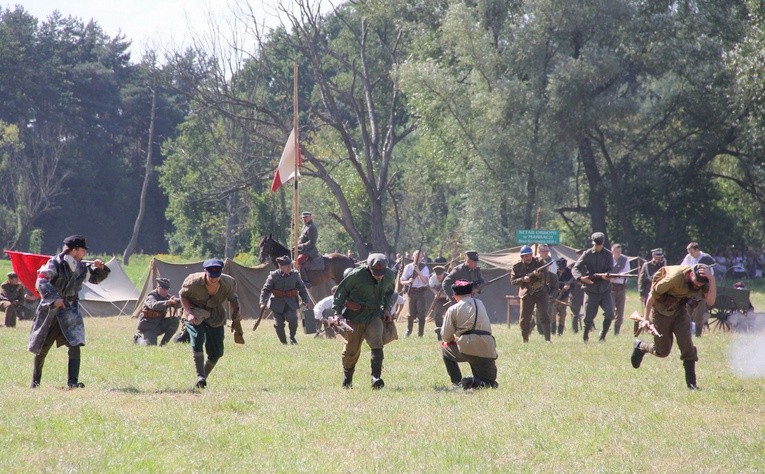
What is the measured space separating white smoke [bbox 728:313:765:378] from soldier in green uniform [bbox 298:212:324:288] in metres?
9.02

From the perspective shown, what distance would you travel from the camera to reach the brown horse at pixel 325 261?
78.0 ft

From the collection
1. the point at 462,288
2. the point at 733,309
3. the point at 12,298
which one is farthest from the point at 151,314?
the point at 733,309

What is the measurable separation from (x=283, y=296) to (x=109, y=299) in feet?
44.8

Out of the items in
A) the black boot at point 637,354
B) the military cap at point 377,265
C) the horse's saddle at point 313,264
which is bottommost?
the black boot at point 637,354

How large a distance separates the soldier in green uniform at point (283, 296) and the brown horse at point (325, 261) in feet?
9.37

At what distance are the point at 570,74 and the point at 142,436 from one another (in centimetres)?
3156

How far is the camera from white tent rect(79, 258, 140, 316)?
32.3 m

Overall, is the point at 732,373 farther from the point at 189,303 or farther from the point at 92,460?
the point at 92,460

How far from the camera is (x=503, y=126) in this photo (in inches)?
1580

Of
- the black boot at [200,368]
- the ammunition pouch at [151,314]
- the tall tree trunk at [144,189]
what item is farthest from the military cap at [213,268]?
the tall tree trunk at [144,189]

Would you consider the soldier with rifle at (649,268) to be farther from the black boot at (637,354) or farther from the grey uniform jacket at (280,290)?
the black boot at (637,354)

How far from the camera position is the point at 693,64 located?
3941 centimetres

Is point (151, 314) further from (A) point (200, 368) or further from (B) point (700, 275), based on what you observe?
(B) point (700, 275)

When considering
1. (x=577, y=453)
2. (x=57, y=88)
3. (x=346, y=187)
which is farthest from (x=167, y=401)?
(x=57, y=88)
